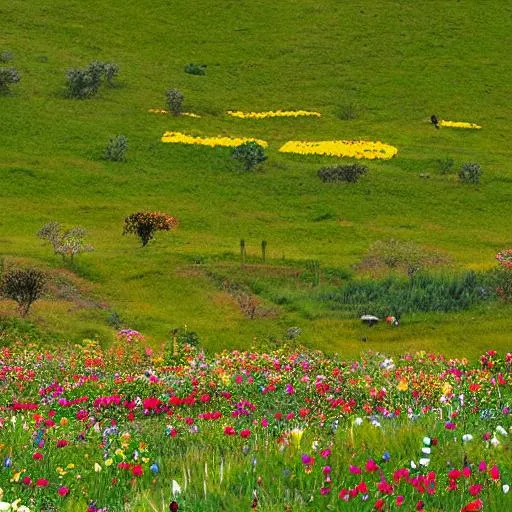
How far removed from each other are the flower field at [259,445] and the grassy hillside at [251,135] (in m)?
14.7

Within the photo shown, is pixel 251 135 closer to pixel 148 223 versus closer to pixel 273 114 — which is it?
pixel 273 114

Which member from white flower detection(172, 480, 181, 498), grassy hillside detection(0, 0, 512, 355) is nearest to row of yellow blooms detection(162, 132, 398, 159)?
grassy hillside detection(0, 0, 512, 355)

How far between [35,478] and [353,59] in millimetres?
98720

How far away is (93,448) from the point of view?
6.85 meters

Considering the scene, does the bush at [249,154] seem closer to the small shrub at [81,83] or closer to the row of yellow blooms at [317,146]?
the row of yellow blooms at [317,146]

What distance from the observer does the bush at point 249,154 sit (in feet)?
193

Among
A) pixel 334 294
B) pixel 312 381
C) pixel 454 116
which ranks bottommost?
pixel 454 116

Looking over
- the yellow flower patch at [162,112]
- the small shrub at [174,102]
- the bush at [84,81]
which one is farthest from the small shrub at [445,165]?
the bush at [84,81]

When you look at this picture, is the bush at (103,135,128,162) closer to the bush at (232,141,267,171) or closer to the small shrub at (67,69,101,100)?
the bush at (232,141,267,171)

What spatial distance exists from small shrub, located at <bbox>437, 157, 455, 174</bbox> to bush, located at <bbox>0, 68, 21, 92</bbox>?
40968 millimetres

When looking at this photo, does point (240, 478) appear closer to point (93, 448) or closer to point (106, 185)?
point (93, 448)

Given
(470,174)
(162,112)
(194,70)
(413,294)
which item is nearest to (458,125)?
(470,174)

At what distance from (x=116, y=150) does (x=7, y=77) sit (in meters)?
20.4

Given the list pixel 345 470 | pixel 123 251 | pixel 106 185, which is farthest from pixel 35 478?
pixel 106 185
